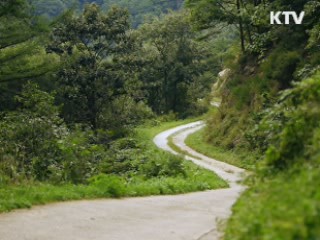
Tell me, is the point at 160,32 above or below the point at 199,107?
above

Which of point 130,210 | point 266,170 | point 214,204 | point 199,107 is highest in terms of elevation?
point 266,170

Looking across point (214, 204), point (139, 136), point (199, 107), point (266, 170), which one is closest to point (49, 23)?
point (214, 204)

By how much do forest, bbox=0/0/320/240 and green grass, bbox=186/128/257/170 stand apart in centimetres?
14

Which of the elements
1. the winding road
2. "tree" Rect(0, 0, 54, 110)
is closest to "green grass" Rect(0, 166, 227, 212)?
the winding road

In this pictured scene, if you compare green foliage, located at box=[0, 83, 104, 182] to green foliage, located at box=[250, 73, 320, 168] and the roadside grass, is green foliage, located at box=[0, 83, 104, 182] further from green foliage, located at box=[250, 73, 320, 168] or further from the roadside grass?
green foliage, located at box=[250, 73, 320, 168]

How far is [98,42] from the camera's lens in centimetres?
4350

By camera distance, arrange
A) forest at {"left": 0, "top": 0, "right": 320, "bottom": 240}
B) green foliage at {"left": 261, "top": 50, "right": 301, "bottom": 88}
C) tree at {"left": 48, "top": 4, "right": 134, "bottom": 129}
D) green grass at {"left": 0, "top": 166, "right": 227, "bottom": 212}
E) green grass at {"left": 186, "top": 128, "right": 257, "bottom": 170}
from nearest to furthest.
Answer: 1. forest at {"left": 0, "top": 0, "right": 320, "bottom": 240}
2. green grass at {"left": 0, "top": 166, "right": 227, "bottom": 212}
3. green grass at {"left": 186, "top": 128, "right": 257, "bottom": 170}
4. green foliage at {"left": 261, "top": 50, "right": 301, "bottom": 88}
5. tree at {"left": 48, "top": 4, "right": 134, "bottom": 129}

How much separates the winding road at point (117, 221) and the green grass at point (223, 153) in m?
14.7

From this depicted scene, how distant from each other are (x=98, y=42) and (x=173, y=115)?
28637 millimetres

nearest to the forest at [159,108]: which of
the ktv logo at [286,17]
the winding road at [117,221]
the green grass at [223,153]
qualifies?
the green grass at [223,153]

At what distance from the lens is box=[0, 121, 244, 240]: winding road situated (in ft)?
28.1

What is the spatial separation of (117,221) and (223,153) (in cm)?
2497

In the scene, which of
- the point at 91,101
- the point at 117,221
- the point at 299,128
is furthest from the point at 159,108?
the point at 299,128

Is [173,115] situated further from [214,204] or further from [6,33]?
[214,204]
